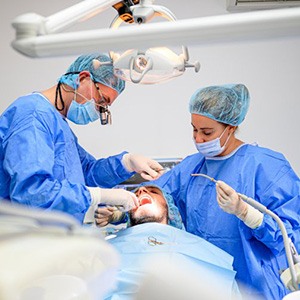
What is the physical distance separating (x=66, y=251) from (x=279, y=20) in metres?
0.40

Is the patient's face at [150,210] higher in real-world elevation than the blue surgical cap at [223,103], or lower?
lower

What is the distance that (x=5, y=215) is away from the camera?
0.44 meters

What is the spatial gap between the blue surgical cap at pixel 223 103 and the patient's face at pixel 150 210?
44 cm

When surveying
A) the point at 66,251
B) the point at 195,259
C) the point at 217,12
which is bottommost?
the point at 195,259

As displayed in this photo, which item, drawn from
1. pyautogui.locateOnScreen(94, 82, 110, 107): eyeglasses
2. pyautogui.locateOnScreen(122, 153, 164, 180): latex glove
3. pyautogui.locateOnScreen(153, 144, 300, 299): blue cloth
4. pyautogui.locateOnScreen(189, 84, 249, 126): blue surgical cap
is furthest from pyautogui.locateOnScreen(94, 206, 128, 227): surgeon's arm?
pyautogui.locateOnScreen(189, 84, 249, 126): blue surgical cap

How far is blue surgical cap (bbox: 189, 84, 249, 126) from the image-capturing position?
2.04 m

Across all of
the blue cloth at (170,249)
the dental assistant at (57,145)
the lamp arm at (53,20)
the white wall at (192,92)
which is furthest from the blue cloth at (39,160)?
the white wall at (192,92)

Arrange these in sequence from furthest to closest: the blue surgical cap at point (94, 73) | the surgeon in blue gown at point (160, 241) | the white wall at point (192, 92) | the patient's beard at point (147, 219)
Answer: the white wall at point (192, 92) → the patient's beard at point (147, 219) → the blue surgical cap at point (94, 73) → the surgeon in blue gown at point (160, 241)

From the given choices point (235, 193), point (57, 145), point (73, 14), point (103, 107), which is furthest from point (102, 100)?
point (73, 14)

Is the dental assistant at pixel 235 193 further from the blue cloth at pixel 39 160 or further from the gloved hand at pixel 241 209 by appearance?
the blue cloth at pixel 39 160

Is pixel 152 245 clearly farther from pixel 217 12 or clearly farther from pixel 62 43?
pixel 217 12

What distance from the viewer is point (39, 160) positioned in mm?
1624

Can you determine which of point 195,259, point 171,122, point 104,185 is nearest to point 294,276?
point 195,259

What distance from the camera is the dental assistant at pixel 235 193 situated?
179 centimetres
